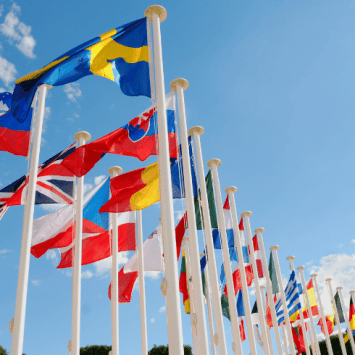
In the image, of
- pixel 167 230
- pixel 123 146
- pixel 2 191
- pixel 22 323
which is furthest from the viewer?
pixel 2 191

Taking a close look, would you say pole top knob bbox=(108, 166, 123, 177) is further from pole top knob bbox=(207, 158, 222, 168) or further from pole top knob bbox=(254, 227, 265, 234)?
pole top knob bbox=(254, 227, 265, 234)

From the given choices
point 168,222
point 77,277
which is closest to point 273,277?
point 77,277

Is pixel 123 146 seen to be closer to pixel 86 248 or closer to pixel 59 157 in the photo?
pixel 59 157

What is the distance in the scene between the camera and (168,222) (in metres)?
6.63

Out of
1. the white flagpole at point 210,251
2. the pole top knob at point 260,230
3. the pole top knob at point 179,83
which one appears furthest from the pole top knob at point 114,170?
the pole top knob at point 260,230

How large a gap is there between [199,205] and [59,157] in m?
4.90

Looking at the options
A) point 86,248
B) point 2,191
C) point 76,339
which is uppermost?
point 2,191

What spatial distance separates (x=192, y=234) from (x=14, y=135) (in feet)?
18.2

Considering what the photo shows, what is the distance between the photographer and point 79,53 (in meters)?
8.63

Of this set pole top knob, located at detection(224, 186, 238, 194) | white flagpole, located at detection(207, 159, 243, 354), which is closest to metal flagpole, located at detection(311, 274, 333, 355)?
pole top knob, located at detection(224, 186, 238, 194)

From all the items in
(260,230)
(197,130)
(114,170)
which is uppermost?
(197,130)

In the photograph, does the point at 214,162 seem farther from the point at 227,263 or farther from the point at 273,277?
the point at 273,277

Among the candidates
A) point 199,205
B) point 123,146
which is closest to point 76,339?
point 123,146

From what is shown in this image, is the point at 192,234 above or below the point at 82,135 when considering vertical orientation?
below
